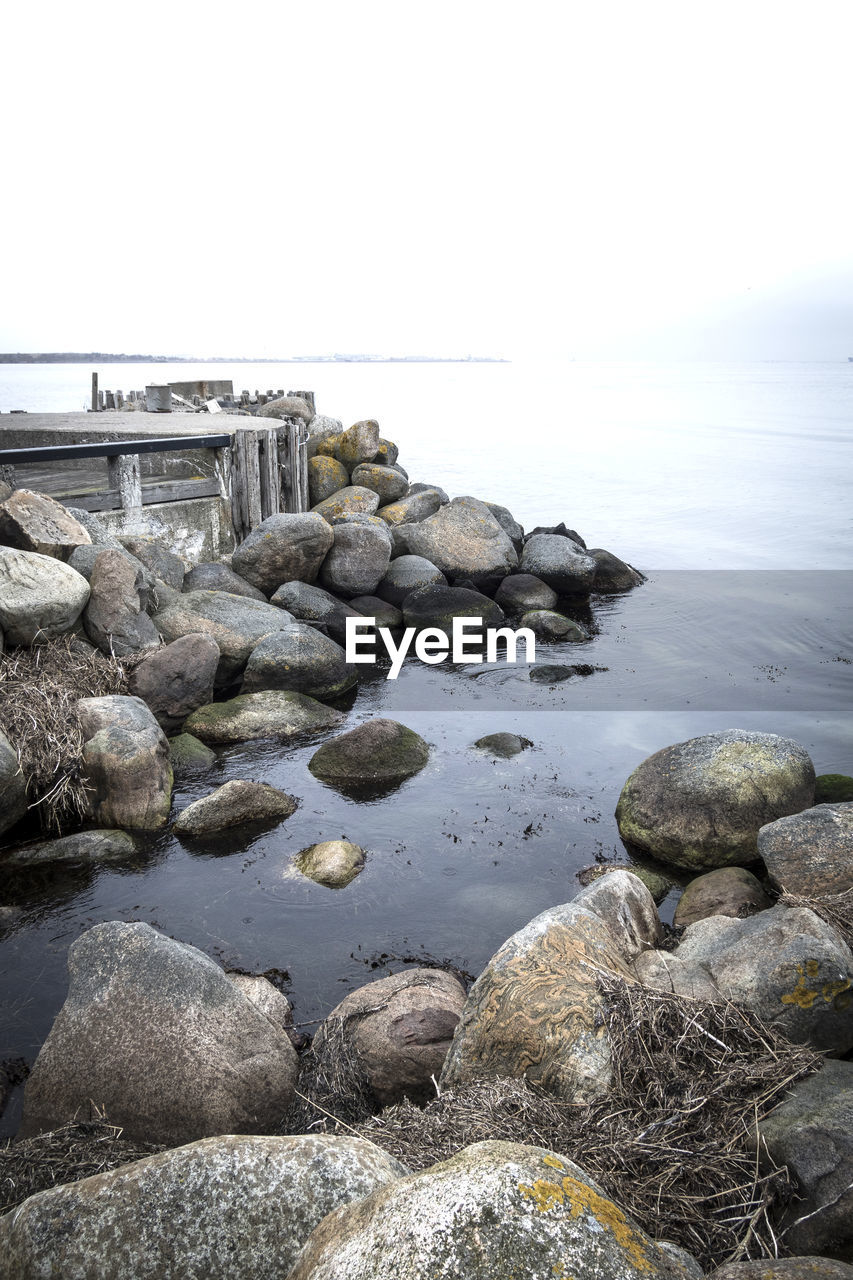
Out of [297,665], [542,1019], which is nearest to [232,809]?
Result: [297,665]

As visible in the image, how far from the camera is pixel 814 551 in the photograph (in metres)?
25.0

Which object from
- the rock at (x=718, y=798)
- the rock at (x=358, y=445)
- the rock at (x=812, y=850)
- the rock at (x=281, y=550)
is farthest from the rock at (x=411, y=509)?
the rock at (x=812, y=850)

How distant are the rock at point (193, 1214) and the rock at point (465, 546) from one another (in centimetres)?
1288

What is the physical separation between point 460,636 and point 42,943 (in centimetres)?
849

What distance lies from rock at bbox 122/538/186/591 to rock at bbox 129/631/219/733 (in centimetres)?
225

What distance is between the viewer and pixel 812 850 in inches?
244

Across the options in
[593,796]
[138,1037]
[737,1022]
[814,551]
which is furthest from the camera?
[814,551]

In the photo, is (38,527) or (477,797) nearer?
(477,797)

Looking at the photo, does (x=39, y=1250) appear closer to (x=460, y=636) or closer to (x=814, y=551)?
(x=460, y=636)

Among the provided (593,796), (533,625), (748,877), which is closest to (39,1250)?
(748,877)

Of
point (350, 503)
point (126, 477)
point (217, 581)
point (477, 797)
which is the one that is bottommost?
point (477, 797)

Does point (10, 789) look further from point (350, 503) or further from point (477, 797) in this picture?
point (350, 503)

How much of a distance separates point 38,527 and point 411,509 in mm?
8437

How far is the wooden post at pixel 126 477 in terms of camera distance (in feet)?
40.6
